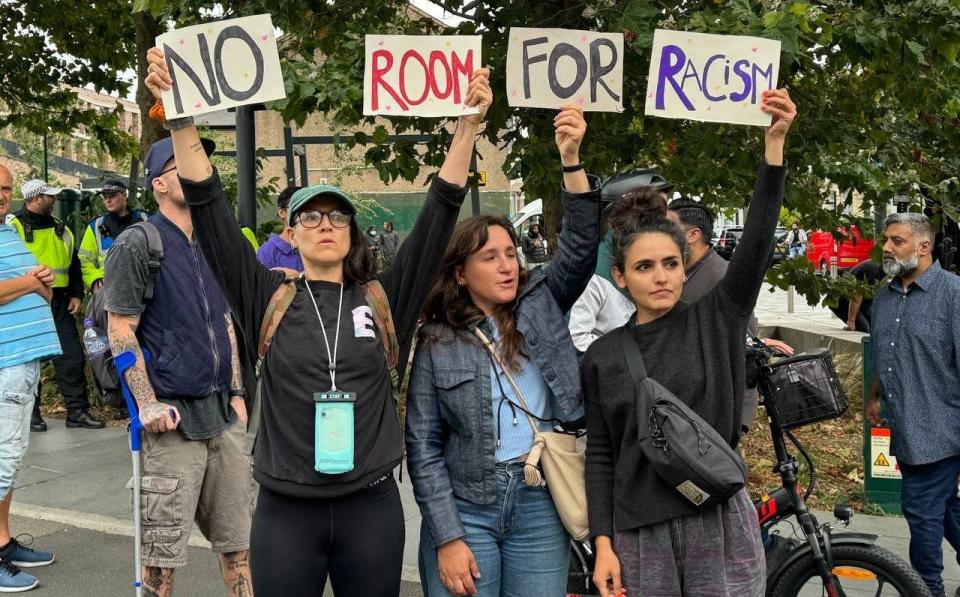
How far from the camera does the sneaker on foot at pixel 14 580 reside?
494cm

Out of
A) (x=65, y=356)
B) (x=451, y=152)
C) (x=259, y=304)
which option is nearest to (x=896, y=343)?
(x=451, y=152)

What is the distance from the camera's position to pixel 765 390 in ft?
12.7

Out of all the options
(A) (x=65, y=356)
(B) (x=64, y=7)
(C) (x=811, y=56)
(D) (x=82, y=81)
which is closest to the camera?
(C) (x=811, y=56)

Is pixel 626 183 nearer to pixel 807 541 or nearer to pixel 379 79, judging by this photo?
pixel 379 79

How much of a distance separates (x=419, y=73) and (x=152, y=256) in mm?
1369

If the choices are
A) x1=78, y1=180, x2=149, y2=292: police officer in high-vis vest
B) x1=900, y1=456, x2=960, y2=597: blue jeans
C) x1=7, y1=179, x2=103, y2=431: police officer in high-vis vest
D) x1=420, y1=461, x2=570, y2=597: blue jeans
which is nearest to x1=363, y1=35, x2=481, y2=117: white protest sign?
x1=420, y1=461, x2=570, y2=597: blue jeans

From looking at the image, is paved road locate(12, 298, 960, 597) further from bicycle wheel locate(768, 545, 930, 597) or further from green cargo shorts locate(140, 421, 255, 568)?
bicycle wheel locate(768, 545, 930, 597)

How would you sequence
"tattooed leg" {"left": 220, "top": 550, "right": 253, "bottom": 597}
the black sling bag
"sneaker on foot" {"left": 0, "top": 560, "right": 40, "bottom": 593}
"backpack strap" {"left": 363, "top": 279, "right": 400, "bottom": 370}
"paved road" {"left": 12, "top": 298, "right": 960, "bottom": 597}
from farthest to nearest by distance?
"paved road" {"left": 12, "top": 298, "right": 960, "bottom": 597}, "sneaker on foot" {"left": 0, "top": 560, "right": 40, "bottom": 593}, "tattooed leg" {"left": 220, "top": 550, "right": 253, "bottom": 597}, "backpack strap" {"left": 363, "top": 279, "right": 400, "bottom": 370}, the black sling bag

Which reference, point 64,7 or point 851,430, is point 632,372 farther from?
point 64,7

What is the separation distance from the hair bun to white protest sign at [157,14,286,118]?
3.93ft

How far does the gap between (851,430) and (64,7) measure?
34.6 feet

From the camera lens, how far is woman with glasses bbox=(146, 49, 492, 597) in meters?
2.59

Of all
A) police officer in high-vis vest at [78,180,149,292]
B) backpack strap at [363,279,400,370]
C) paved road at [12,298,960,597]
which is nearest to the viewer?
backpack strap at [363,279,400,370]

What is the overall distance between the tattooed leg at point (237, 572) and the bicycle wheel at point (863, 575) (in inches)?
85.8
